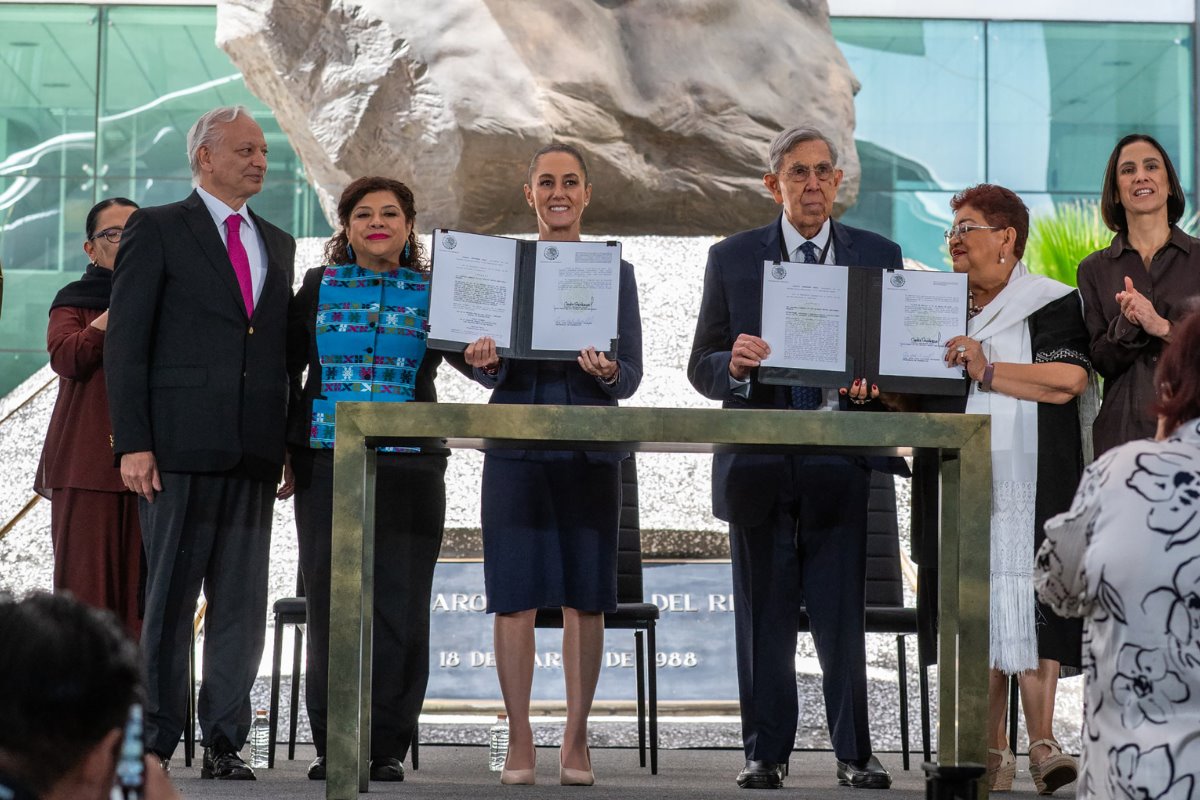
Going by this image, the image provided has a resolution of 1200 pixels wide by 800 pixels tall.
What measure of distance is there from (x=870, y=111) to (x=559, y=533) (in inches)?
454

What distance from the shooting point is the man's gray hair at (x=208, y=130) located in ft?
13.1

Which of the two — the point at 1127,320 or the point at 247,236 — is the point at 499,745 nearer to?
the point at 247,236

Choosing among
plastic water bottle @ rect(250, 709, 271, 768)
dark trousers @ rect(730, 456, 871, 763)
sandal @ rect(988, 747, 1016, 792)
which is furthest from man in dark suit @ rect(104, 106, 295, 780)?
sandal @ rect(988, 747, 1016, 792)

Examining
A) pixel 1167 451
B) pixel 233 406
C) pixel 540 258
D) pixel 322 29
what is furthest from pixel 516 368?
pixel 322 29

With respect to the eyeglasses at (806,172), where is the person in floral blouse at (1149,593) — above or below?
below

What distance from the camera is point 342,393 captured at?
3758 millimetres

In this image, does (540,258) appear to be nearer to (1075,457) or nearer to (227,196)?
(227,196)

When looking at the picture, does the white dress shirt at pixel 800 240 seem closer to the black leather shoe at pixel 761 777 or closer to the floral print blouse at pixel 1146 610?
the black leather shoe at pixel 761 777

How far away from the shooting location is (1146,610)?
2021mm

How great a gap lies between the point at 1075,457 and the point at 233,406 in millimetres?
2140

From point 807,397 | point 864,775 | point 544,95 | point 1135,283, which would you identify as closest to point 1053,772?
point 864,775

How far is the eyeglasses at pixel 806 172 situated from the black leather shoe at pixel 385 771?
1793 mm

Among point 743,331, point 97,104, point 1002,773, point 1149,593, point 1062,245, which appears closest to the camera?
point 1149,593

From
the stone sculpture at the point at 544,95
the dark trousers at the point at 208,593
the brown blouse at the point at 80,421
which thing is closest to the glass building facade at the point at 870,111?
the stone sculpture at the point at 544,95
